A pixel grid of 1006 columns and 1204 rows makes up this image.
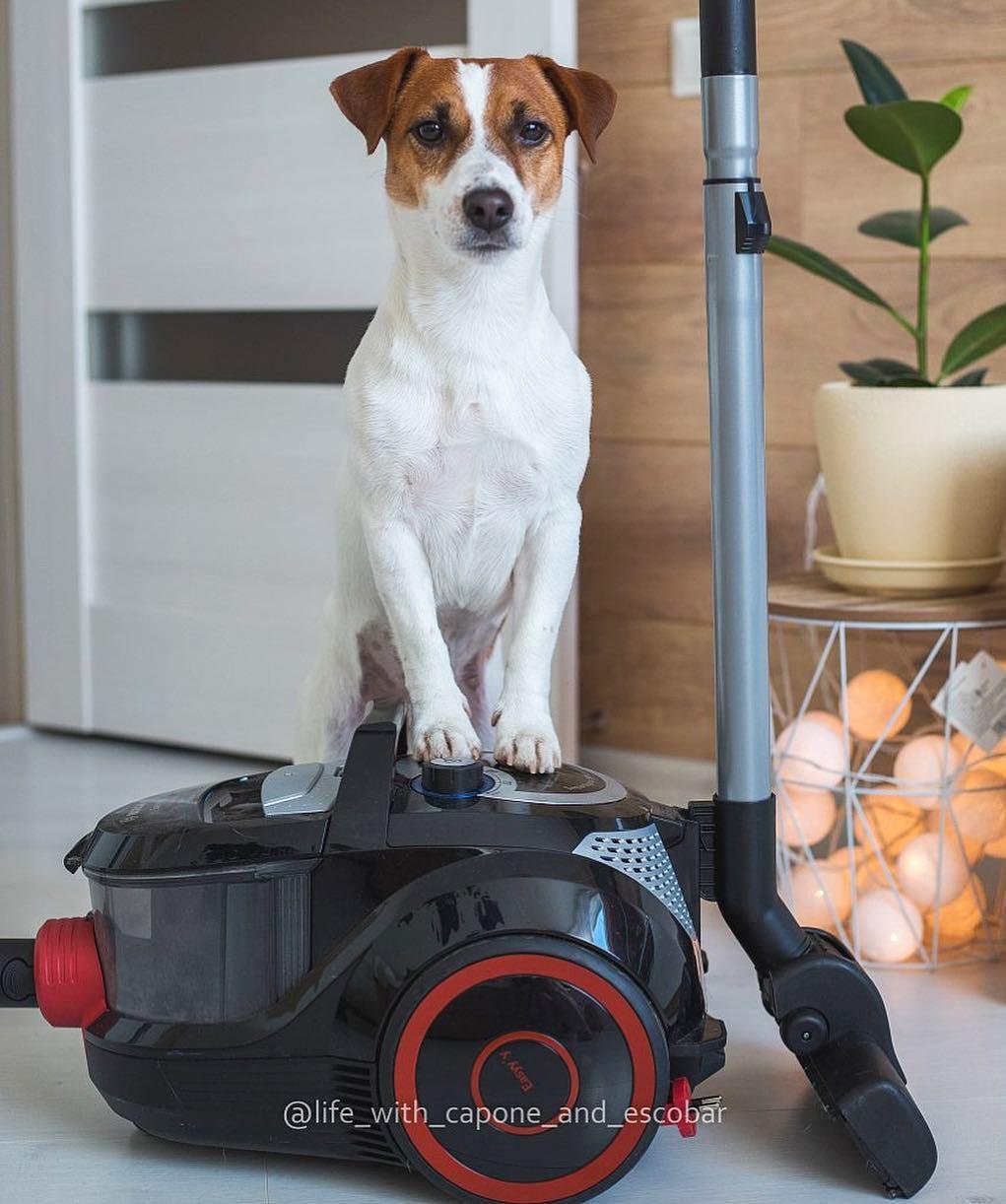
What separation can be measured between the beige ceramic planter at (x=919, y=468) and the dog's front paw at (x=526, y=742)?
525 mm

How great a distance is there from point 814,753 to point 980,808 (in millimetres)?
175

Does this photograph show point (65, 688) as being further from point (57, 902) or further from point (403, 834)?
point (403, 834)

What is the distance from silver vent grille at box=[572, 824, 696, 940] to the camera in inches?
41.7

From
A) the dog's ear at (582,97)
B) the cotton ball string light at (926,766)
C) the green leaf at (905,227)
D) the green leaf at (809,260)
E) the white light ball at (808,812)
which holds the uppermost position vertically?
the dog's ear at (582,97)

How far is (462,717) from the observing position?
4.03 ft

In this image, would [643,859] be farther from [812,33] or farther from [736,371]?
[812,33]

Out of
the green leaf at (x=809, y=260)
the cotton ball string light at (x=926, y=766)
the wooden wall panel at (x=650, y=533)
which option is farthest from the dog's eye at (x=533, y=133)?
the wooden wall panel at (x=650, y=533)

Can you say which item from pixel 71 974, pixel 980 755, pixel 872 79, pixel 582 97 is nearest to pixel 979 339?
pixel 872 79

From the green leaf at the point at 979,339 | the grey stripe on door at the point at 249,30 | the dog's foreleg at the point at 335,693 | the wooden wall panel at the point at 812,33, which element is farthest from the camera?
the grey stripe on door at the point at 249,30

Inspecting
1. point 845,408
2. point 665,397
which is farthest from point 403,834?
point 665,397

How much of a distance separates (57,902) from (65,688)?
2.97ft

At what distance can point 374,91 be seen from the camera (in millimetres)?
1231

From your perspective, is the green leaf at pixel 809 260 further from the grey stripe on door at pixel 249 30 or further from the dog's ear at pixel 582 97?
the grey stripe on door at pixel 249 30

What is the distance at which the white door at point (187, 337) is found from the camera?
2264mm
